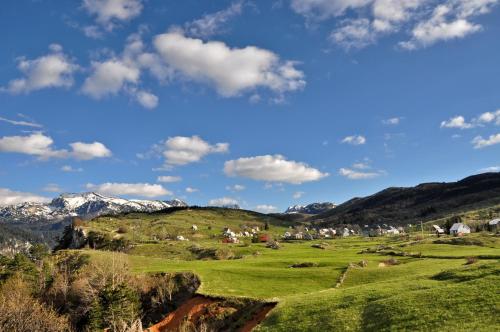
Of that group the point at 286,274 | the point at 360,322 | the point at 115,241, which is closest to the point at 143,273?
the point at 286,274

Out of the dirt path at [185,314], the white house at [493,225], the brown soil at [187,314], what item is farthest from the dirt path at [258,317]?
the white house at [493,225]

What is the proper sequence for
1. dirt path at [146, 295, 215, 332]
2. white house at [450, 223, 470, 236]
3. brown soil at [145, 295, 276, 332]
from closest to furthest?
brown soil at [145, 295, 276, 332] → dirt path at [146, 295, 215, 332] → white house at [450, 223, 470, 236]

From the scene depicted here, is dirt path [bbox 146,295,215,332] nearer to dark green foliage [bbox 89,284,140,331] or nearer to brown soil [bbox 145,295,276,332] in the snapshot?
brown soil [bbox 145,295,276,332]

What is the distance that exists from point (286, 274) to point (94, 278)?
45.1 meters

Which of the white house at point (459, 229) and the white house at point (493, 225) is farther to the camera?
the white house at point (493, 225)

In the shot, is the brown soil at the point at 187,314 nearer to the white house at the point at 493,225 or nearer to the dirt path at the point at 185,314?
the dirt path at the point at 185,314

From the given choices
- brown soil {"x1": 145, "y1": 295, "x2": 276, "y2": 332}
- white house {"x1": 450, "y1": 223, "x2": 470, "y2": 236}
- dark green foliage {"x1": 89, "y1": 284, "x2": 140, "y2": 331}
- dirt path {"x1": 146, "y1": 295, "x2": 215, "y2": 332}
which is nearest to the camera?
brown soil {"x1": 145, "y1": 295, "x2": 276, "y2": 332}

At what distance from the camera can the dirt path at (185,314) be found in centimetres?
6269

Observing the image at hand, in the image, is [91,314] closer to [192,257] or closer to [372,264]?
[372,264]

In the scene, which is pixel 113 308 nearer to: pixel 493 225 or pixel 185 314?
pixel 185 314

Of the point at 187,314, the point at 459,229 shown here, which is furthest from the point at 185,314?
the point at 459,229

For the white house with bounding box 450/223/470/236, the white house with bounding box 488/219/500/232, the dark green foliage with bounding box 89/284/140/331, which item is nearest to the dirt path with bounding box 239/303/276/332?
the dark green foliage with bounding box 89/284/140/331

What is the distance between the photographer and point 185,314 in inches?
2527

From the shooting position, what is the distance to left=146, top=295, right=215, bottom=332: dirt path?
2468 inches
